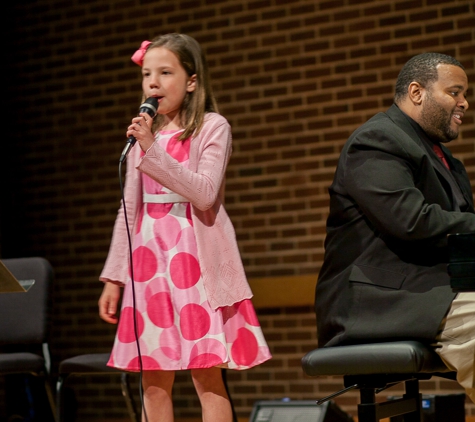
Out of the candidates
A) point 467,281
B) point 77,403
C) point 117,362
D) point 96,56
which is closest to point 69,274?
point 77,403

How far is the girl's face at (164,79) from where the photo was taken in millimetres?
2551

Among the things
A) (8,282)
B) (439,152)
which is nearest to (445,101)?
(439,152)

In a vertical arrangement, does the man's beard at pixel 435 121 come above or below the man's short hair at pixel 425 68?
below

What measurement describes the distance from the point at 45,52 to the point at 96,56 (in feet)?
1.39

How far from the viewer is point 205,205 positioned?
242 centimetres

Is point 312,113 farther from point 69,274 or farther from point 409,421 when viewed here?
point 409,421

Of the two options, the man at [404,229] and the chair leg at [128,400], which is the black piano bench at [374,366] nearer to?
the man at [404,229]

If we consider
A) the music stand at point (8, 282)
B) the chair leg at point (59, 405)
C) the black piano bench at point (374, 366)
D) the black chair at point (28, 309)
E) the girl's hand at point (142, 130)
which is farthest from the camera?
the black chair at point (28, 309)

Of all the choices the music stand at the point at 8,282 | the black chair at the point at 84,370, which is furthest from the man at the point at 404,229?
the black chair at the point at 84,370

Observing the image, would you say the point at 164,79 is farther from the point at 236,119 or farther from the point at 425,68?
the point at 236,119

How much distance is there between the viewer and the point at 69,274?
534 cm

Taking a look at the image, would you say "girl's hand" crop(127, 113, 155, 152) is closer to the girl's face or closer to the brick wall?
the girl's face

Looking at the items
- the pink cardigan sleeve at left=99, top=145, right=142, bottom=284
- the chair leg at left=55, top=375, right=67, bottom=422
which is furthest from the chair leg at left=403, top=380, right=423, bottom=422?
the chair leg at left=55, top=375, right=67, bottom=422

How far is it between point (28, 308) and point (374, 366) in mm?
2033
